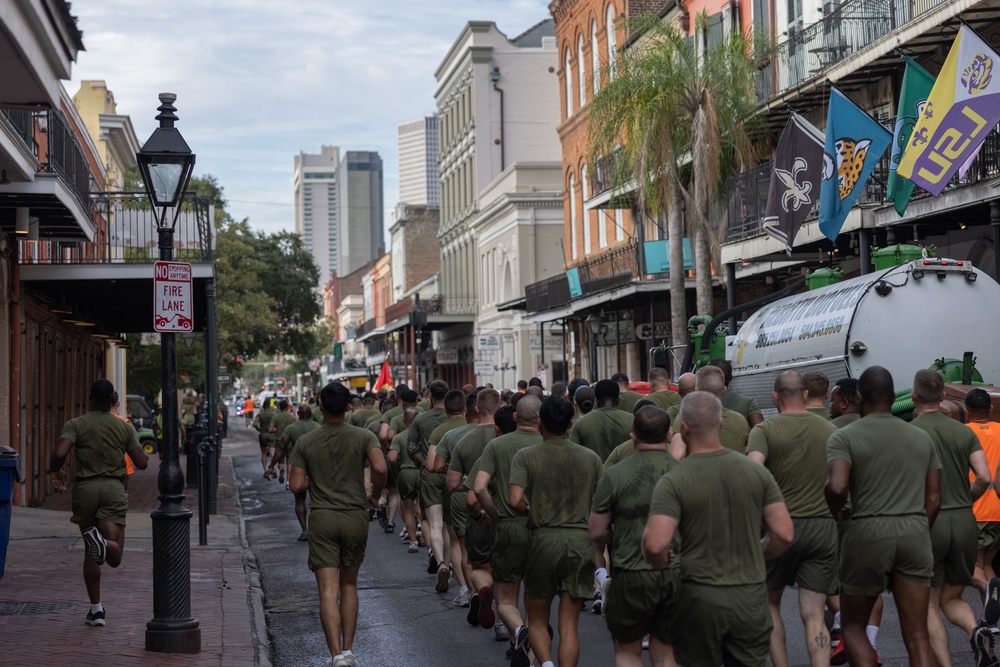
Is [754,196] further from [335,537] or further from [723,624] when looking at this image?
[723,624]

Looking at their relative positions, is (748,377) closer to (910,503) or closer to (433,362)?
(910,503)

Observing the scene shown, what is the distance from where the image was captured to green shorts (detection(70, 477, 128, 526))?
10430mm

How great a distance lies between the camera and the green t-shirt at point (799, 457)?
7883 millimetres

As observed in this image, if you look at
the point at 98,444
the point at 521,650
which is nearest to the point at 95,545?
the point at 98,444

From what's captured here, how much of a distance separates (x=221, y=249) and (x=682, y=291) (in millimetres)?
25754

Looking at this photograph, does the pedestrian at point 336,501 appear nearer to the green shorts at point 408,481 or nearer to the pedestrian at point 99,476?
the pedestrian at point 99,476

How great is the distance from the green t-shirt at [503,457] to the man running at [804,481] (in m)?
1.37

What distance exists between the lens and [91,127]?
139 feet

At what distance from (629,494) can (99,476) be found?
515 cm

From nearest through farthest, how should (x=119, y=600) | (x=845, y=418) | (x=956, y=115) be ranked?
(x=845, y=418) → (x=119, y=600) → (x=956, y=115)

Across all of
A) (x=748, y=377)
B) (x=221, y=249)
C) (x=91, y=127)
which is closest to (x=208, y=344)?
(x=748, y=377)

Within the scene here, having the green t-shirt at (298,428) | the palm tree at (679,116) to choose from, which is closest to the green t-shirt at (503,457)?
the green t-shirt at (298,428)

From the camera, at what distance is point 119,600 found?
11.9 meters

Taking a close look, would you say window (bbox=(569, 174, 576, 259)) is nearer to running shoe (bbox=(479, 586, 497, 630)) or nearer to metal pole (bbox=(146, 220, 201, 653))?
running shoe (bbox=(479, 586, 497, 630))
